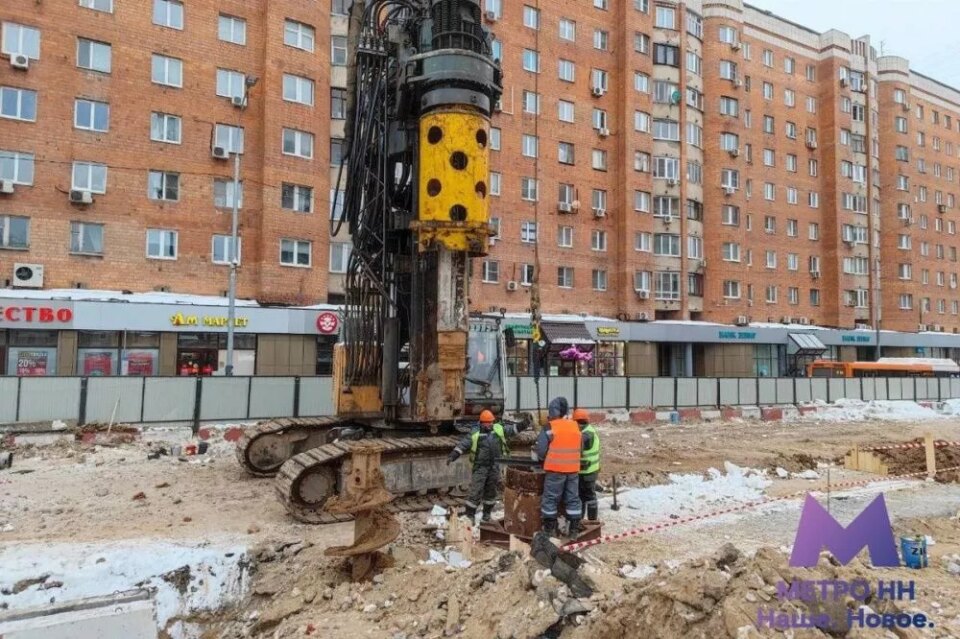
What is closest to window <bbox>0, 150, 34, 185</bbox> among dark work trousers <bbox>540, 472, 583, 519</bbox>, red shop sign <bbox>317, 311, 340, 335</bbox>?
red shop sign <bbox>317, 311, 340, 335</bbox>

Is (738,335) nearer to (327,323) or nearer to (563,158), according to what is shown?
(563,158)

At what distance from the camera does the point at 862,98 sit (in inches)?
2083

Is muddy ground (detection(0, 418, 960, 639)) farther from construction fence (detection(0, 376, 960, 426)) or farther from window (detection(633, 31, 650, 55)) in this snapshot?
window (detection(633, 31, 650, 55))

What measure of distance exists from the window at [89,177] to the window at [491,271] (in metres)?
17.9

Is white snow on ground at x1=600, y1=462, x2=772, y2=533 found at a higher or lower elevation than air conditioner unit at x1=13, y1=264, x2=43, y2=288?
lower

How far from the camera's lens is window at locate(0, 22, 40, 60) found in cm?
2538

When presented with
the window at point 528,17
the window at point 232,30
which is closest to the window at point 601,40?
the window at point 528,17

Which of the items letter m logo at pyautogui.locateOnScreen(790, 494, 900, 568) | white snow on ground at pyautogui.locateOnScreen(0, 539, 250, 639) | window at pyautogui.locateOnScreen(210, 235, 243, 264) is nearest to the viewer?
letter m logo at pyautogui.locateOnScreen(790, 494, 900, 568)

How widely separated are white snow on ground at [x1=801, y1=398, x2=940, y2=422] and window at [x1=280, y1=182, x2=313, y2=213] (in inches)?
906

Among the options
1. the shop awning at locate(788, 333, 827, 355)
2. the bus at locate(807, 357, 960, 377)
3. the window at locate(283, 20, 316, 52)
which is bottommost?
the bus at locate(807, 357, 960, 377)

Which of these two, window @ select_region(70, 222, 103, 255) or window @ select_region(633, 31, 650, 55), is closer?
window @ select_region(70, 222, 103, 255)

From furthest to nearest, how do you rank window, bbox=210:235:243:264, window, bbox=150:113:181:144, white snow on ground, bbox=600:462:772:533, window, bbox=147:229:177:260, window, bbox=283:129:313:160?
1. window, bbox=283:129:313:160
2. window, bbox=210:235:243:264
3. window, bbox=150:113:181:144
4. window, bbox=147:229:177:260
5. white snow on ground, bbox=600:462:772:533

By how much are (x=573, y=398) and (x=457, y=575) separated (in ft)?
56.0

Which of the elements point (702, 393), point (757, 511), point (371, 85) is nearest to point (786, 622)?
point (757, 511)
